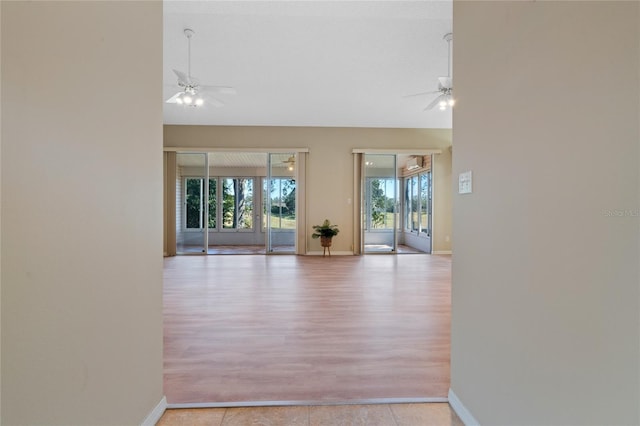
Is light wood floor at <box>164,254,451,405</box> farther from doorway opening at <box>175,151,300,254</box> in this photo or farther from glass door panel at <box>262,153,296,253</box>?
glass door panel at <box>262,153,296,253</box>

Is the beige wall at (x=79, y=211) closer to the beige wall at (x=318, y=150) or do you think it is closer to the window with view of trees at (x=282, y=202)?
the beige wall at (x=318, y=150)

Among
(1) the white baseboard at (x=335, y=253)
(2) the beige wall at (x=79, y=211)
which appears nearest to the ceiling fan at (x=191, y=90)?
(2) the beige wall at (x=79, y=211)

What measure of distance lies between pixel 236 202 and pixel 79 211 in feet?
→ 28.5

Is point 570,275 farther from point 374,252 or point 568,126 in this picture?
point 374,252

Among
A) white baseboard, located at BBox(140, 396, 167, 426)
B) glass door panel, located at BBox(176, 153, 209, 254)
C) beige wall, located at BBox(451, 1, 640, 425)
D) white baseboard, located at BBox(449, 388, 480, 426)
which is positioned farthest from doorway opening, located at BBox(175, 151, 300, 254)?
beige wall, located at BBox(451, 1, 640, 425)

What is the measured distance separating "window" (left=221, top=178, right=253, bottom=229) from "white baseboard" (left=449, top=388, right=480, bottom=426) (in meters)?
8.49

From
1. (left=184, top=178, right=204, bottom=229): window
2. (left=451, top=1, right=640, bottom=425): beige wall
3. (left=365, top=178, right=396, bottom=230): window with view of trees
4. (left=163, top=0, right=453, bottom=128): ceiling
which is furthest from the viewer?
(left=365, top=178, right=396, bottom=230): window with view of trees

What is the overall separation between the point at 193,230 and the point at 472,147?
7.26m

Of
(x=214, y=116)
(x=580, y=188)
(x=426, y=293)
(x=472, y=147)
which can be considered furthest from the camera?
(x=214, y=116)

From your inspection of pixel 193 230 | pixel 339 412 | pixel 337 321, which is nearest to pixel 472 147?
pixel 339 412

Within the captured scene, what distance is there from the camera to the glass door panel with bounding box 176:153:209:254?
737 centimetres

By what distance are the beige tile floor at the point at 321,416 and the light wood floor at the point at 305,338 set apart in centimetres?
8

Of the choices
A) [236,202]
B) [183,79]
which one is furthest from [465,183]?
[236,202]

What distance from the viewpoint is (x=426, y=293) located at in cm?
377
